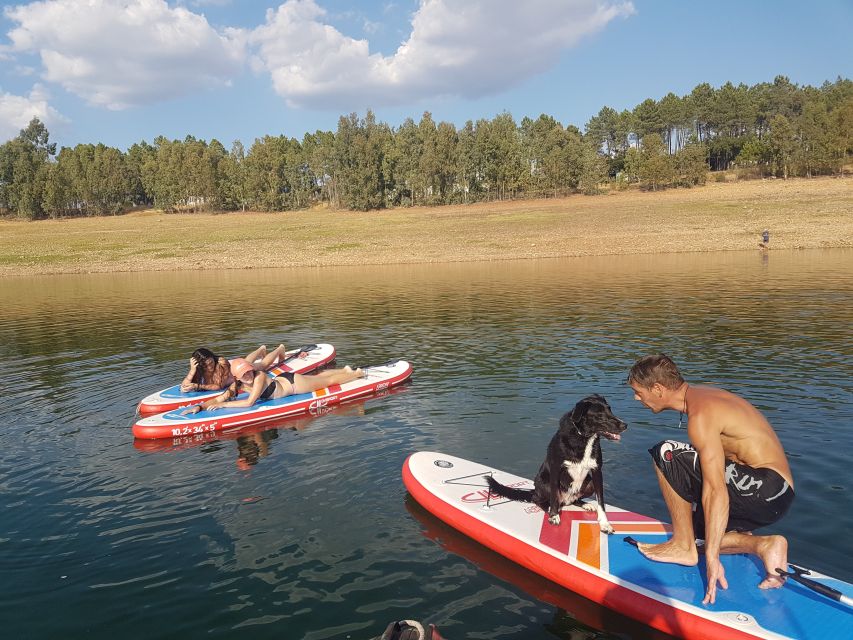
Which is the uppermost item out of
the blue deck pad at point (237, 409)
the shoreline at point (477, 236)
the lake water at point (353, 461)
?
the shoreline at point (477, 236)

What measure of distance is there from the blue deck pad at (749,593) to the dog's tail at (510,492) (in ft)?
5.05

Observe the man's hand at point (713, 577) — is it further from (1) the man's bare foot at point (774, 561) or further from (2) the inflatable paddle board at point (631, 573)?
(1) the man's bare foot at point (774, 561)

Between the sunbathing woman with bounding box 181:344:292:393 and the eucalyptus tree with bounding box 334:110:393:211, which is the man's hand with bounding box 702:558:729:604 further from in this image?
the eucalyptus tree with bounding box 334:110:393:211

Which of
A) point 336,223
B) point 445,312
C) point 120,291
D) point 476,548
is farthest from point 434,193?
point 476,548

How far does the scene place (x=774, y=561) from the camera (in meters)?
5.69

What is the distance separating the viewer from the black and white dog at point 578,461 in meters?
6.82

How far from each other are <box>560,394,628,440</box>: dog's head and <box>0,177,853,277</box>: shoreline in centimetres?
4345

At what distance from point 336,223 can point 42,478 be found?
230 ft

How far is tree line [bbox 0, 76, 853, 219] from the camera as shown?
92438mm

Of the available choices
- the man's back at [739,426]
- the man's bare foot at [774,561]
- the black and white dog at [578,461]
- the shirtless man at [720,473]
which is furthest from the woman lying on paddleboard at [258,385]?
the man's bare foot at [774,561]

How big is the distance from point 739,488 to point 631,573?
1385mm

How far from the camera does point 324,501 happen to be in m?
8.99

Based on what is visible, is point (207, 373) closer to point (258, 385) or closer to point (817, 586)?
point (258, 385)

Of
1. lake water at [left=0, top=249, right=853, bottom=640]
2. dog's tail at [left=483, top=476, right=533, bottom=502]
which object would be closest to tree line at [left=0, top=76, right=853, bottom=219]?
lake water at [left=0, top=249, right=853, bottom=640]
